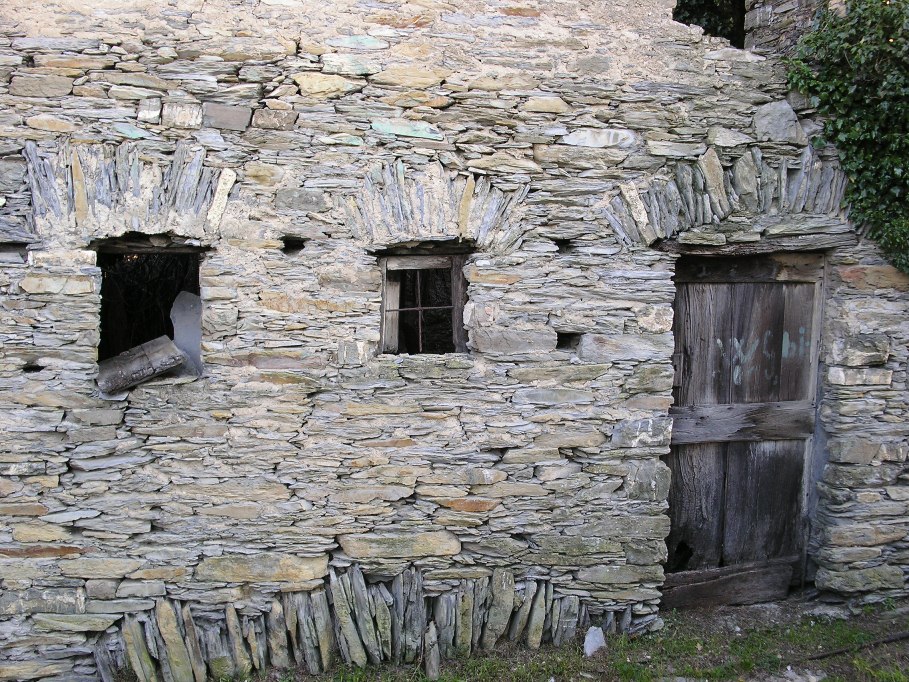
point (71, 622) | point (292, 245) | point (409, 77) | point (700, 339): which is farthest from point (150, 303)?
point (700, 339)

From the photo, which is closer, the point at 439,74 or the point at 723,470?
the point at 439,74

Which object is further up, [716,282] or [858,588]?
[716,282]

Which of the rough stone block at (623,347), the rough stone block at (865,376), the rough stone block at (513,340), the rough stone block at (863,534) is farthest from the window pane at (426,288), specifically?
the rough stone block at (863,534)

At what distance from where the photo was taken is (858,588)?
14.6 feet

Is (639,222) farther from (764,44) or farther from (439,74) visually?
(764,44)

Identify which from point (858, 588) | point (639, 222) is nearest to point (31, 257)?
point (639, 222)

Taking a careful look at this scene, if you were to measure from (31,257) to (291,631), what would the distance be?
2426mm

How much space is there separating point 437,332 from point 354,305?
24.9 inches

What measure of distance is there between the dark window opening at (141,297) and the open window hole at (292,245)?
→ 789mm

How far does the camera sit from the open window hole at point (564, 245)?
404 cm

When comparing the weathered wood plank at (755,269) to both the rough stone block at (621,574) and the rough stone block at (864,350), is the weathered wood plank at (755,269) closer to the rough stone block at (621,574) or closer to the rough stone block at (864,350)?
the rough stone block at (864,350)

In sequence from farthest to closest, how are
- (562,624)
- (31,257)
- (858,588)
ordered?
(858,588) < (562,624) < (31,257)

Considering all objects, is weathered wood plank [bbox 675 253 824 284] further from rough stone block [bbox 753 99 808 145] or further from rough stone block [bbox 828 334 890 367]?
rough stone block [bbox 753 99 808 145]

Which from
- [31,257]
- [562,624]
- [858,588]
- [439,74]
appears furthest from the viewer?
[858,588]
